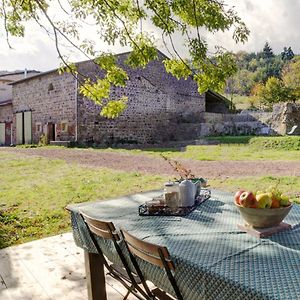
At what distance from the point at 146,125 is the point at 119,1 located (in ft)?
58.9

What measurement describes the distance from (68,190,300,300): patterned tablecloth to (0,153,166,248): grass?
283 cm

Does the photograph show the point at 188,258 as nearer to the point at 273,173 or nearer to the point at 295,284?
the point at 295,284

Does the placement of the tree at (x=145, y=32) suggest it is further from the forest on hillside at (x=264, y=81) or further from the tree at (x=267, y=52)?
the tree at (x=267, y=52)

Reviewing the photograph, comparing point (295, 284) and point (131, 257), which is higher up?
point (295, 284)

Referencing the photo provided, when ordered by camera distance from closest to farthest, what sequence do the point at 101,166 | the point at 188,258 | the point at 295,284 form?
the point at 295,284 → the point at 188,258 → the point at 101,166

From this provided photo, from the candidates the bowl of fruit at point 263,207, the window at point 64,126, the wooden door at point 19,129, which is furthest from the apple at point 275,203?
the wooden door at point 19,129

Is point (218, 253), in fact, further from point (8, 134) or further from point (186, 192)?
point (8, 134)

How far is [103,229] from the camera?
7.53 ft

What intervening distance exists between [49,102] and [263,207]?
2179 centimetres

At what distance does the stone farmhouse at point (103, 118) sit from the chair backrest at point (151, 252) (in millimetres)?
18059

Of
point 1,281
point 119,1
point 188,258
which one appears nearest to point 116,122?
point 119,1

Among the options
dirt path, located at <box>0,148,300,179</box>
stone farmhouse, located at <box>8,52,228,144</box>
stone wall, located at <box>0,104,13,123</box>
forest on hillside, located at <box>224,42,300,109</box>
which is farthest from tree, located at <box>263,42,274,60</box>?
dirt path, located at <box>0,148,300,179</box>

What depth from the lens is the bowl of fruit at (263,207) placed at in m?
2.09

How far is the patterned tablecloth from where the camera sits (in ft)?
5.00
